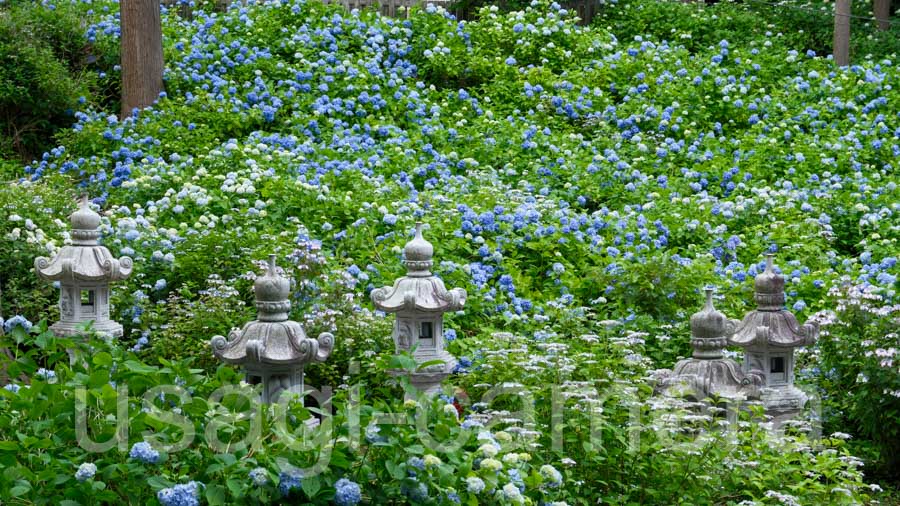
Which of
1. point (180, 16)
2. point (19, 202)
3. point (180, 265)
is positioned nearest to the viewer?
point (180, 265)

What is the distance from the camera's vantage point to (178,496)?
3.62m

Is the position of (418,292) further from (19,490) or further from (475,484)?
(19,490)

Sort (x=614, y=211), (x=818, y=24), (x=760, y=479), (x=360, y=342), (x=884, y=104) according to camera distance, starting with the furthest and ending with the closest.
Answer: (x=818, y=24)
(x=884, y=104)
(x=614, y=211)
(x=360, y=342)
(x=760, y=479)

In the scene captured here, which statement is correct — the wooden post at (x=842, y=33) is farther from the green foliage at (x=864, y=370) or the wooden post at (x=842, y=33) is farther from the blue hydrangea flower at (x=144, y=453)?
the blue hydrangea flower at (x=144, y=453)

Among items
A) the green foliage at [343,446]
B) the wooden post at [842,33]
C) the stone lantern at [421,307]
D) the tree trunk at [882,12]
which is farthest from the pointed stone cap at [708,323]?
the tree trunk at [882,12]

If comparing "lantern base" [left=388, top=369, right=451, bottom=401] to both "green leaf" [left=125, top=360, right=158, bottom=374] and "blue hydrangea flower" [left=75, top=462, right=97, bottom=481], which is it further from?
"blue hydrangea flower" [left=75, top=462, right=97, bottom=481]

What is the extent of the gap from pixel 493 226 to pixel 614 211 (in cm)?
136

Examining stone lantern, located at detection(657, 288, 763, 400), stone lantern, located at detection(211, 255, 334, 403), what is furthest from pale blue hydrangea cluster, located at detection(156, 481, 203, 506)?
stone lantern, located at detection(657, 288, 763, 400)

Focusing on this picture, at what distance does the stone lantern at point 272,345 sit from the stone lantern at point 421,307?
0.92 meters

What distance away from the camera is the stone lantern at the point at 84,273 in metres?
6.94

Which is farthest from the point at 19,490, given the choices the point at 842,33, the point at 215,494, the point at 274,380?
the point at 842,33

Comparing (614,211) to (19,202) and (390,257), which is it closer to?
(390,257)

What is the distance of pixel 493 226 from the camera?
942 cm

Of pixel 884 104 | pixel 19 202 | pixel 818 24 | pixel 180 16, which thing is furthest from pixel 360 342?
pixel 818 24
